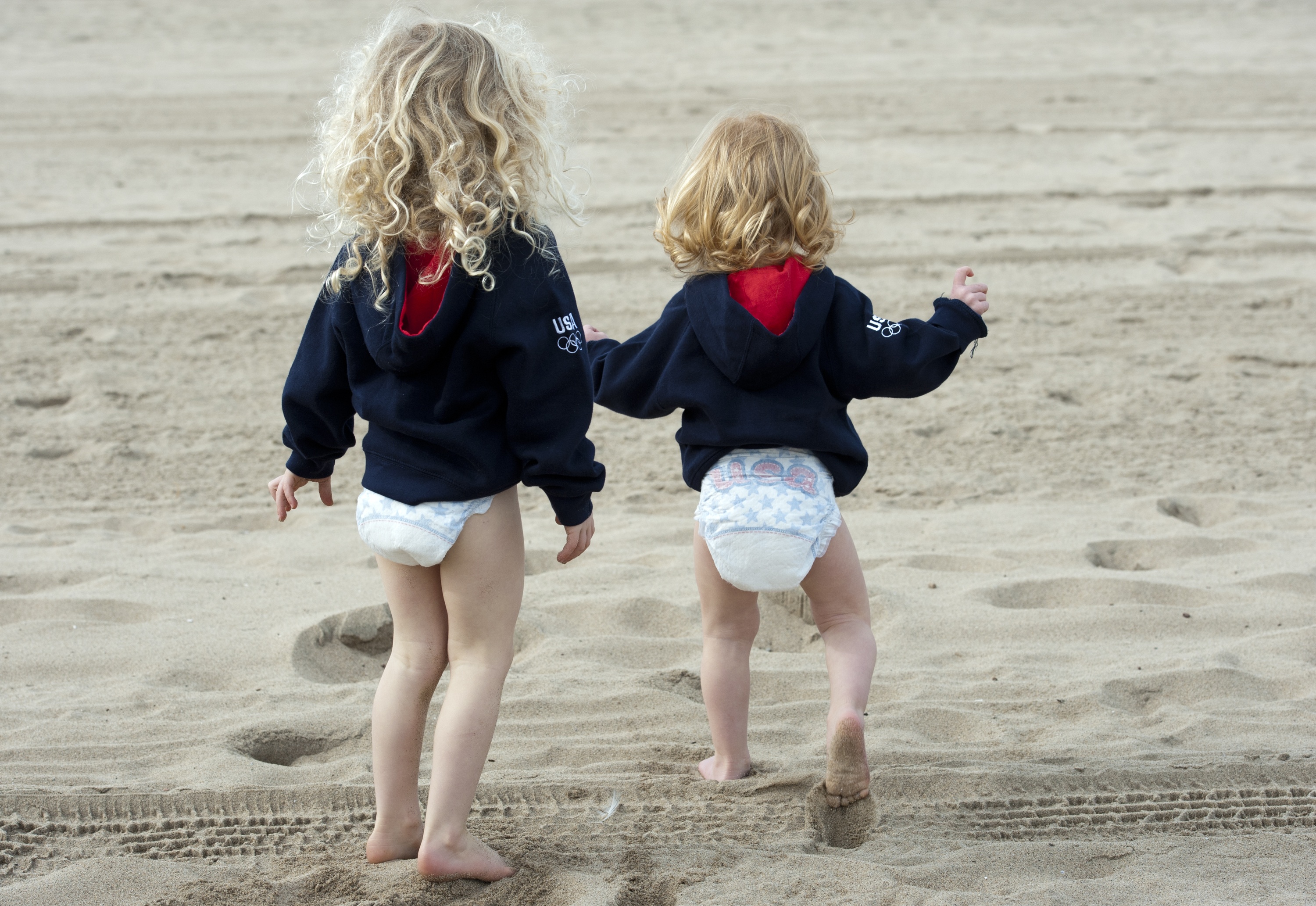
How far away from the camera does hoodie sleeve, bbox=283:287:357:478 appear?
233 cm

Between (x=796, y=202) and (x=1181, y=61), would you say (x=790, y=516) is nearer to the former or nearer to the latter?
(x=796, y=202)

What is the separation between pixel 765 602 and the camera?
12.4ft

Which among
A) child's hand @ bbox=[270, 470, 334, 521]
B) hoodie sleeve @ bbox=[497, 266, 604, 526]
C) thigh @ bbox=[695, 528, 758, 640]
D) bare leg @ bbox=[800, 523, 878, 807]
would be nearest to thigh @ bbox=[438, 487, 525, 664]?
hoodie sleeve @ bbox=[497, 266, 604, 526]

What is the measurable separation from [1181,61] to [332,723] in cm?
1197

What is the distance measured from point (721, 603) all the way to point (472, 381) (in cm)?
82

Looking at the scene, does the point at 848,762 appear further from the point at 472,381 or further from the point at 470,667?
the point at 472,381

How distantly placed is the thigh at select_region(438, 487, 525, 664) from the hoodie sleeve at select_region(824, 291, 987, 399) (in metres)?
0.74

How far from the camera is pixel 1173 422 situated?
507 centimetres

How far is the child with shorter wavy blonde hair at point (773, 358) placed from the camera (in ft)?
8.00

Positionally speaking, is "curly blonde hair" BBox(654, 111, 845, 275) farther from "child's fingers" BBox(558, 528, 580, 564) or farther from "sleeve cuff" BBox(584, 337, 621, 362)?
"child's fingers" BBox(558, 528, 580, 564)

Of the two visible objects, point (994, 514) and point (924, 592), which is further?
point (994, 514)

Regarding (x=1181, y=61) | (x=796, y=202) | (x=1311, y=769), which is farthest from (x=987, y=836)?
(x=1181, y=61)

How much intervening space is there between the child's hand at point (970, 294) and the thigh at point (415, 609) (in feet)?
4.01

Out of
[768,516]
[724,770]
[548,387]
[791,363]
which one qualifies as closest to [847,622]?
[768,516]
